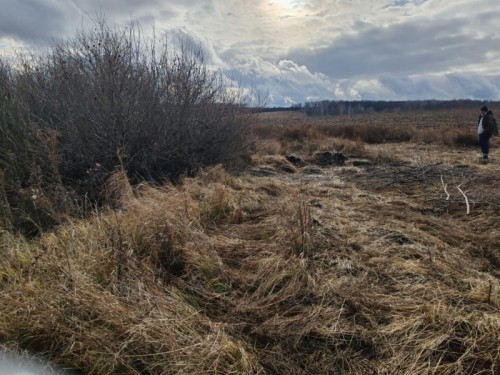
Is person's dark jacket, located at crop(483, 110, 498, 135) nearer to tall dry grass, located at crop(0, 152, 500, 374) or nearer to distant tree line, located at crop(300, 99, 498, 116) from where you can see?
tall dry grass, located at crop(0, 152, 500, 374)

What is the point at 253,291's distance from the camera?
10.3 feet

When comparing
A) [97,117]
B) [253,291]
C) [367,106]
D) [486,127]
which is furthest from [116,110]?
[367,106]

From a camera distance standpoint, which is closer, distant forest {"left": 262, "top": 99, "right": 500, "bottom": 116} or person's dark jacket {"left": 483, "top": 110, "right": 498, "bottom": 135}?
person's dark jacket {"left": 483, "top": 110, "right": 498, "bottom": 135}

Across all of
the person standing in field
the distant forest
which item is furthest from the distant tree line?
the person standing in field

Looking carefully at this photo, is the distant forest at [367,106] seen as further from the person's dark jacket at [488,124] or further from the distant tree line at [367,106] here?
the person's dark jacket at [488,124]

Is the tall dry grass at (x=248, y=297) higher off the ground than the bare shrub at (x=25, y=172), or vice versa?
the bare shrub at (x=25, y=172)

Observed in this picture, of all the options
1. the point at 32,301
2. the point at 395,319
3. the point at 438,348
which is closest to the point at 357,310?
the point at 395,319

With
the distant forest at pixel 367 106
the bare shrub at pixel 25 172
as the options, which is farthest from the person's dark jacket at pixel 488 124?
the distant forest at pixel 367 106

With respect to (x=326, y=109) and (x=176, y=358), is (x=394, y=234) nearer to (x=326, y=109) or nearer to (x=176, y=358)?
(x=176, y=358)

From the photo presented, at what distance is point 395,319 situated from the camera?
8.57 ft

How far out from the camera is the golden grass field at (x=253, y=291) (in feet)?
7.43

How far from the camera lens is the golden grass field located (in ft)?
7.43

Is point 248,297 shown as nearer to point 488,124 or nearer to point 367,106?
point 488,124

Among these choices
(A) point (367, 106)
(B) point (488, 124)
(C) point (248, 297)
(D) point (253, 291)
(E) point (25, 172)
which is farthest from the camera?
(A) point (367, 106)
